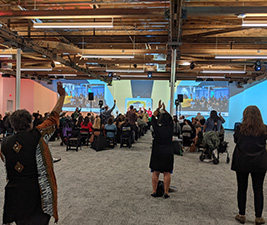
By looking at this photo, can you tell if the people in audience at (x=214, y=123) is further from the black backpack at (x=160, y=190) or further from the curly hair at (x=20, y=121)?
the curly hair at (x=20, y=121)

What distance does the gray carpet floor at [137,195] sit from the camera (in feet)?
10.2

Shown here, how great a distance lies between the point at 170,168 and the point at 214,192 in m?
1.04

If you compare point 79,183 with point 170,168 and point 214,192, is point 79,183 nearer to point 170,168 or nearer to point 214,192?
point 170,168

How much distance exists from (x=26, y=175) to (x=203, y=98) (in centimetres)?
1736

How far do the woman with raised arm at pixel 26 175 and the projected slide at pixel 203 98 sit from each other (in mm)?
16935

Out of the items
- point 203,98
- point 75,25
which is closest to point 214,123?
point 75,25

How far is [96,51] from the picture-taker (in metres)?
9.17

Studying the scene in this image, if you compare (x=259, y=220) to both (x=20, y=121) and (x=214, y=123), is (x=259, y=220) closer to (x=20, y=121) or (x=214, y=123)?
(x=20, y=121)

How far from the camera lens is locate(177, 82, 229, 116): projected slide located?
18.0 m

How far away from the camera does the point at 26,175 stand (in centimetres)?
177

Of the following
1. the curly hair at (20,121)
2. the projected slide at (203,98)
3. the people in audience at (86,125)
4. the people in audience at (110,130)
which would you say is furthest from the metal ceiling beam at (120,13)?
the projected slide at (203,98)

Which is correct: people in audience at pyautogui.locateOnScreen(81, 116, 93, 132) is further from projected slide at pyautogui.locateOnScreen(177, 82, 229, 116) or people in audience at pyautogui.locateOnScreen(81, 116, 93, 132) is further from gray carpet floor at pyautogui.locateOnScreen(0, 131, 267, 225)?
projected slide at pyautogui.locateOnScreen(177, 82, 229, 116)

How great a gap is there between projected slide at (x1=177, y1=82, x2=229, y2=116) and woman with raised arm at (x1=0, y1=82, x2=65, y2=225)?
1694 centimetres

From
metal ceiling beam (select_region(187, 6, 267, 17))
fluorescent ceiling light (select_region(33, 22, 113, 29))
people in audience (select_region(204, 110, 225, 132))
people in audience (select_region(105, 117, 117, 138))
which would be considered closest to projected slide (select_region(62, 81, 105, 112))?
people in audience (select_region(105, 117, 117, 138))
